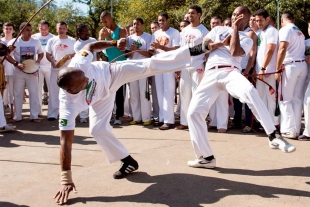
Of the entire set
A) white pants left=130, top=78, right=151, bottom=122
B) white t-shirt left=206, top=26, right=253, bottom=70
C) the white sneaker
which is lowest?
the white sneaker

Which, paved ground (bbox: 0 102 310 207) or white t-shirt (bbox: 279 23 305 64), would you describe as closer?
paved ground (bbox: 0 102 310 207)

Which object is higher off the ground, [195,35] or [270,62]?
[195,35]

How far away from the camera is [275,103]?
7324mm

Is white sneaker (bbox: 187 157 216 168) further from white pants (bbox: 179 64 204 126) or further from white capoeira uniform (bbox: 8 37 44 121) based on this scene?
white capoeira uniform (bbox: 8 37 44 121)

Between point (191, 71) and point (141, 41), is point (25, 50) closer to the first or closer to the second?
point (141, 41)

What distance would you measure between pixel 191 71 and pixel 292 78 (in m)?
1.82

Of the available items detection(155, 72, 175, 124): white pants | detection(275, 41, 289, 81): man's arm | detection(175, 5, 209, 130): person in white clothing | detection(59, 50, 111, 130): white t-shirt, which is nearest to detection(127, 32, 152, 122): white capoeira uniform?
detection(155, 72, 175, 124): white pants

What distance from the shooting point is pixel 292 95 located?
7133 mm

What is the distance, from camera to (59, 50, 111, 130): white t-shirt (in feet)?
13.7

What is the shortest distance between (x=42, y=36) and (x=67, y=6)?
3075cm

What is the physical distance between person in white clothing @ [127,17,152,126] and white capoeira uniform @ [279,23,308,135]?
2.75m

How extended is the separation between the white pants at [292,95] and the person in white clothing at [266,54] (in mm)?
220

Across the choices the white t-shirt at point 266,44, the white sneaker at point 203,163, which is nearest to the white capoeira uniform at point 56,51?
the white t-shirt at point 266,44

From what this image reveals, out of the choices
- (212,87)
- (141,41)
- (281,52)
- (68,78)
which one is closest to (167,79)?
(141,41)
